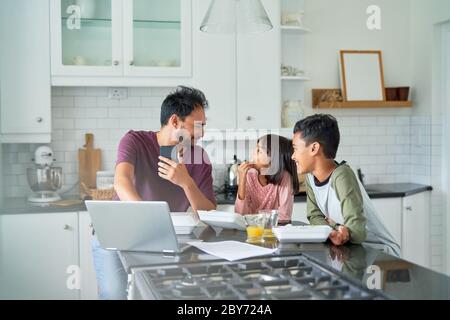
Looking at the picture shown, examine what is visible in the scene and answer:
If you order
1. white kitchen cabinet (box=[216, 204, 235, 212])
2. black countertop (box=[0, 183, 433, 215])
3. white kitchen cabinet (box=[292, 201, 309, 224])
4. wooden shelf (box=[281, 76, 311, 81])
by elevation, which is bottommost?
white kitchen cabinet (box=[292, 201, 309, 224])

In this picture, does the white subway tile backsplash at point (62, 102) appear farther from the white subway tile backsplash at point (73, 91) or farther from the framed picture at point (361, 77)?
the framed picture at point (361, 77)

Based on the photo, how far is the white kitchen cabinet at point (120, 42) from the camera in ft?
13.4

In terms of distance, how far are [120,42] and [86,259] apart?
4.87 feet

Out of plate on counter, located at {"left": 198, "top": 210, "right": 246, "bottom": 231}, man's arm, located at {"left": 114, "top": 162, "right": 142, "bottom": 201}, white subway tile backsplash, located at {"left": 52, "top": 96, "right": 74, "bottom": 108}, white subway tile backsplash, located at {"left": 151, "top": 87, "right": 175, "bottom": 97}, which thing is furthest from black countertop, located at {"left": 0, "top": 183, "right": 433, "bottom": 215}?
plate on counter, located at {"left": 198, "top": 210, "right": 246, "bottom": 231}

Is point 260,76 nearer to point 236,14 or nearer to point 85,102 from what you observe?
point 85,102

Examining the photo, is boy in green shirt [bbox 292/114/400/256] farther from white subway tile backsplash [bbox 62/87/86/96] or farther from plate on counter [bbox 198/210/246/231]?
white subway tile backsplash [bbox 62/87/86/96]

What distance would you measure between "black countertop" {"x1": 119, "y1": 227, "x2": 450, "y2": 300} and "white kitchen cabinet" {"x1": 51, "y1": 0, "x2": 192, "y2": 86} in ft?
6.81

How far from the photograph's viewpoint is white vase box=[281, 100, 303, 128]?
4.55 metres

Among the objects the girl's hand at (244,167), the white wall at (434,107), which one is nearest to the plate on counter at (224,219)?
the girl's hand at (244,167)

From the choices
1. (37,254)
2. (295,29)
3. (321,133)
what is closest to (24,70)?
(37,254)

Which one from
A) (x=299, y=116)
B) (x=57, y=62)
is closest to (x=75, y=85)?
(x=57, y=62)

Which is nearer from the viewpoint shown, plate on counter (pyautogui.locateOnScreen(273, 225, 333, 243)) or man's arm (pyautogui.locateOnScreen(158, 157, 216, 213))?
plate on counter (pyautogui.locateOnScreen(273, 225, 333, 243))

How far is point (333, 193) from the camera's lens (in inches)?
97.1

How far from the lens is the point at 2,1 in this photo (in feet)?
13.0
